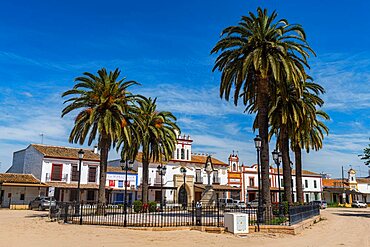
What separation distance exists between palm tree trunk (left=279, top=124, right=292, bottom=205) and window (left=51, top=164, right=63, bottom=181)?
30126mm

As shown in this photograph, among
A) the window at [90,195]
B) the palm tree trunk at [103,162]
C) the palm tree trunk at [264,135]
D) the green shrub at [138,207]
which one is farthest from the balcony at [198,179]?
the palm tree trunk at [264,135]

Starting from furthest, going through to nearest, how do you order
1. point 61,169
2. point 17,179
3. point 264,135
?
point 61,169
point 17,179
point 264,135

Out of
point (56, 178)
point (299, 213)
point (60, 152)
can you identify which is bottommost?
point (299, 213)

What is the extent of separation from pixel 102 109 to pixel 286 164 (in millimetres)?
15186

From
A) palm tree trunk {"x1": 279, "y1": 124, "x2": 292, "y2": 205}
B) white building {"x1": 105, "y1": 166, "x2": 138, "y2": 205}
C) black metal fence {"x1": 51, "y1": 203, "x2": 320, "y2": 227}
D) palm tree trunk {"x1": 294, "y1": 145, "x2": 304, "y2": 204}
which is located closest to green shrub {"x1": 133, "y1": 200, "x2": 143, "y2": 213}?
black metal fence {"x1": 51, "y1": 203, "x2": 320, "y2": 227}

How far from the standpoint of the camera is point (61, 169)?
48312mm

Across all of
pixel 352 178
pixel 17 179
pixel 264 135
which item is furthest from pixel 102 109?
pixel 352 178

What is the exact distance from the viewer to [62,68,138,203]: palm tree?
2900 centimetres

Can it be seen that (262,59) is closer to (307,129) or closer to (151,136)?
(307,129)

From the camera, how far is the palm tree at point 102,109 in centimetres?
2900

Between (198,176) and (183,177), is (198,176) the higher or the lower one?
the higher one

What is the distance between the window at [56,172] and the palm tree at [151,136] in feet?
48.4

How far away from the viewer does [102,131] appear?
96.6 ft

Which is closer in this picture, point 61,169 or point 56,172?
point 56,172
